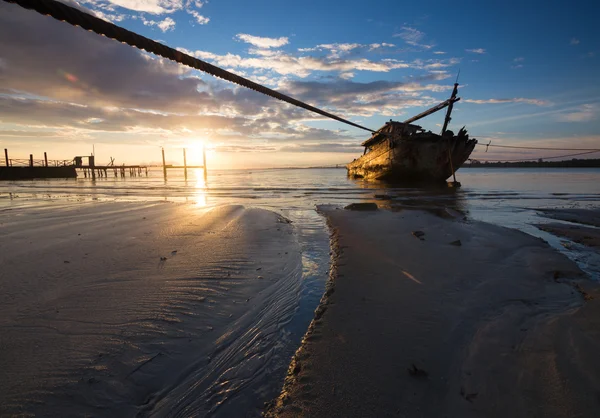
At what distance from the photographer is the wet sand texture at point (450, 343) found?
1719mm

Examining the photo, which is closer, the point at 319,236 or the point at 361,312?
the point at 361,312

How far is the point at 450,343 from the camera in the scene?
2.38m

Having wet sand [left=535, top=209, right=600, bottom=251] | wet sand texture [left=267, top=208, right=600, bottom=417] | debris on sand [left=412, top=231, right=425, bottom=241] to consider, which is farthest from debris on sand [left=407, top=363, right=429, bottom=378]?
wet sand [left=535, top=209, right=600, bottom=251]

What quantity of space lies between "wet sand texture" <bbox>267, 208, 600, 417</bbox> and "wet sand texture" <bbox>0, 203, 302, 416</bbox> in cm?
58

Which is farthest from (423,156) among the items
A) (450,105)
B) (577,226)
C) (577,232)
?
(577,232)

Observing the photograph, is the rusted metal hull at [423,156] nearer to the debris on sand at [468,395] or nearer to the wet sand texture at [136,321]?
the wet sand texture at [136,321]

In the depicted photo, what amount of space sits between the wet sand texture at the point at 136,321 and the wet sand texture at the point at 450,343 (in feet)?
1.89

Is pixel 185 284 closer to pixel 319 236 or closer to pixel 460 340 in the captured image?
pixel 460 340

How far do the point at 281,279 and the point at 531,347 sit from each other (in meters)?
2.75

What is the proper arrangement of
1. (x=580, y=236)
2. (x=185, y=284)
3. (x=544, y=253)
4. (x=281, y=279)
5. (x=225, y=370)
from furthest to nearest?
(x=580, y=236)
(x=544, y=253)
(x=281, y=279)
(x=185, y=284)
(x=225, y=370)

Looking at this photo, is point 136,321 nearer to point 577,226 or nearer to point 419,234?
point 419,234

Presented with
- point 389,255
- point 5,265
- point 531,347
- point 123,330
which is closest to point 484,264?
point 389,255

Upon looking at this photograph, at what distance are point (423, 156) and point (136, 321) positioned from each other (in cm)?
2486

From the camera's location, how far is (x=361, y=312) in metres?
2.95
